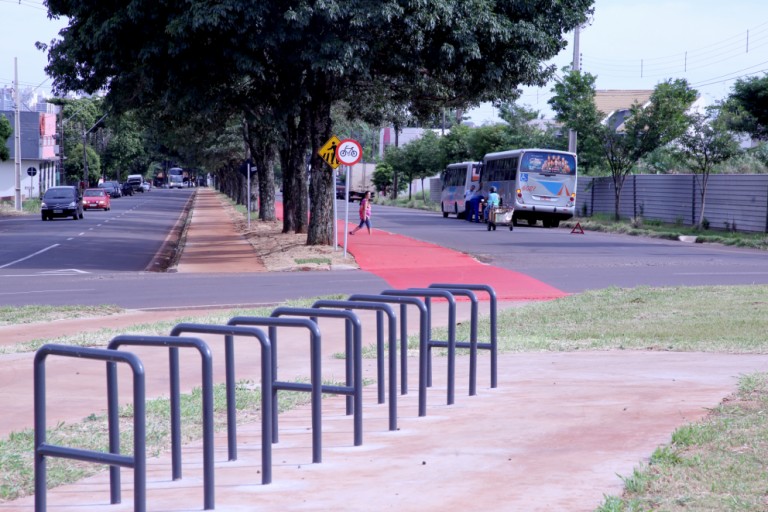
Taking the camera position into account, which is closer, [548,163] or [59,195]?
[548,163]

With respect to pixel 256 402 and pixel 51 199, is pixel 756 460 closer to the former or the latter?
pixel 256 402

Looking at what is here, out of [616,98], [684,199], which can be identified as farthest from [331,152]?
[616,98]

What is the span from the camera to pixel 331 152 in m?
25.8

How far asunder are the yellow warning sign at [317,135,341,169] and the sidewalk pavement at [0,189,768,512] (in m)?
14.5

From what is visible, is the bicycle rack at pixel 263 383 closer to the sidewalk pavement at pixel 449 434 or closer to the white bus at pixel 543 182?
the sidewalk pavement at pixel 449 434

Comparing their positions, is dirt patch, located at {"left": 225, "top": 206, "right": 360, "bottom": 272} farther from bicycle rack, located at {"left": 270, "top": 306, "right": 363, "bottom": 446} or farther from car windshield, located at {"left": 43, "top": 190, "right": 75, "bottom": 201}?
car windshield, located at {"left": 43, "top": 190, "right": 75, "bottom": 201}

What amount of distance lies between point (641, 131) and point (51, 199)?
28408 mm

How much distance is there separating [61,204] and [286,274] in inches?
1203

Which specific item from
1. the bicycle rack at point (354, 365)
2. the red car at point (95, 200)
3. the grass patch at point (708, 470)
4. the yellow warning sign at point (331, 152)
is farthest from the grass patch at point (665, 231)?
the red car at point (95, 200)

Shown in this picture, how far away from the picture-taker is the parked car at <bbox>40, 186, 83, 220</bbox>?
50125mm

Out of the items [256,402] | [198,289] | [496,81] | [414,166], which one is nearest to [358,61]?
[496,81]

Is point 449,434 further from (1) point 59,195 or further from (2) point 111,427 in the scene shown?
(1) point 59,195

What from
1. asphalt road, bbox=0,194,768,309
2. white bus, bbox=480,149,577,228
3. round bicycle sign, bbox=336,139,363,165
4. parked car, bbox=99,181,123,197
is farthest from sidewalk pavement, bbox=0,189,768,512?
parked car, bbox=99,181,123,197

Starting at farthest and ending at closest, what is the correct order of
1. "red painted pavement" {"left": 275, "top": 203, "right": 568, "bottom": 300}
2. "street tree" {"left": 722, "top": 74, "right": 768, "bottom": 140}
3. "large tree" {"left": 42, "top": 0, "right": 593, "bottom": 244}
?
"street tree" {"left": 722, "top": 74, "right": 768, "bottom": 140}, "large tree" {"left": 42, "top": 0, "right": 593, "bottom": 244}, "red painted pavement" {"left": 275, "top": 203, "right": 568, "bottom": 300}
